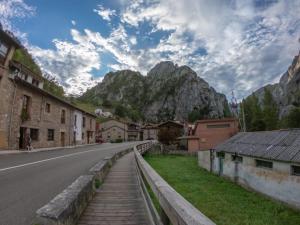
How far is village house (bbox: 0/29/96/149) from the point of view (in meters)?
22.5

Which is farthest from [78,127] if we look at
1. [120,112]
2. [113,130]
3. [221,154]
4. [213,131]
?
[120,112]

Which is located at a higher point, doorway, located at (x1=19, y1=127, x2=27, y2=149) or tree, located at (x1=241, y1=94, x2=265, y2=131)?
tree, located at (x1=241, y1=94, x2=265, y2=131)

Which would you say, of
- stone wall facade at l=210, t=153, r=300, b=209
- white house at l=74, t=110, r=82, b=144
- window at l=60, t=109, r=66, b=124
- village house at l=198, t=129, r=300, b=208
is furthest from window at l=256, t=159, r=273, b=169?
white house at l=74, t=110, r=82, b=144

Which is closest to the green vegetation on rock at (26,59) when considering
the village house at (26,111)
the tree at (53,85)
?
the tree at (53,85)

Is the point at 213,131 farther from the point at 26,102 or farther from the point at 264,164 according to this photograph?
the point at 26,102

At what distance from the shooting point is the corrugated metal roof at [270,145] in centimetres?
1484

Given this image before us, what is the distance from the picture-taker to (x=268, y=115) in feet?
233

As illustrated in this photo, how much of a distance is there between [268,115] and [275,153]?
6063cm

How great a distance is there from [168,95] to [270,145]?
401 feet

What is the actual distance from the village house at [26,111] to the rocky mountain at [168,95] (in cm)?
9356

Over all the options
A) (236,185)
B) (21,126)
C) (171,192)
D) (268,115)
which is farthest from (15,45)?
(268,115)

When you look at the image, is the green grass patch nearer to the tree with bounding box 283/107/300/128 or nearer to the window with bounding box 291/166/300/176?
the window with bounding box 291/166/300/176

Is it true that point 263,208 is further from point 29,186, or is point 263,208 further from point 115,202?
point 29,186

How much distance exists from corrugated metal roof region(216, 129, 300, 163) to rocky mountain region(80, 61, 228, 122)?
104615 millimetres
